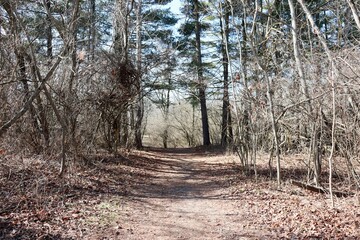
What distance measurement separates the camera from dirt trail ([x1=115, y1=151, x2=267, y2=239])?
4.71m

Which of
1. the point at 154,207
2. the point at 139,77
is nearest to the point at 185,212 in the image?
the point at 154,207

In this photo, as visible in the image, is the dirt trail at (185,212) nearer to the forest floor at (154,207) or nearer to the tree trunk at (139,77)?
the forest floor at (154,207)

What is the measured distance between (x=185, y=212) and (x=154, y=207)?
0.71 metres

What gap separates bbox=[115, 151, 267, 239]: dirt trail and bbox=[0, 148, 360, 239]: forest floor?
0.02m

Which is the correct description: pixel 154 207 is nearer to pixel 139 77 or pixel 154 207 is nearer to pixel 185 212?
pixel 185 212

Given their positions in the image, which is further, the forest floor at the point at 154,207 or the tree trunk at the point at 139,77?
the tree trunk at the point at 139,77

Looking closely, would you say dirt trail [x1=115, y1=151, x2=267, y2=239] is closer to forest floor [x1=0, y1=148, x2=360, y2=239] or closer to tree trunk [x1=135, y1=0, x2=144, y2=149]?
forest floor [x1=0, y1=148, x2=360, y2=239]

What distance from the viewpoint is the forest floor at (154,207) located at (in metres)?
4.59

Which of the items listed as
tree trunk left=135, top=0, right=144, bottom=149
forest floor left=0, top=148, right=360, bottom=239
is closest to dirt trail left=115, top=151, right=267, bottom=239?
forest floor left=0, top=148, right=360, bottom=239

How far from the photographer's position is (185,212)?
586cm

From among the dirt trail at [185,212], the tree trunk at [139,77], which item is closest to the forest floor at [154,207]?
the dirt trail at [185,212]

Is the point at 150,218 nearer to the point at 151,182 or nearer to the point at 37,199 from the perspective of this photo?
the point at 37,199

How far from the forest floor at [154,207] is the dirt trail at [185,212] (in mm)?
15

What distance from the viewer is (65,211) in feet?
17.3
